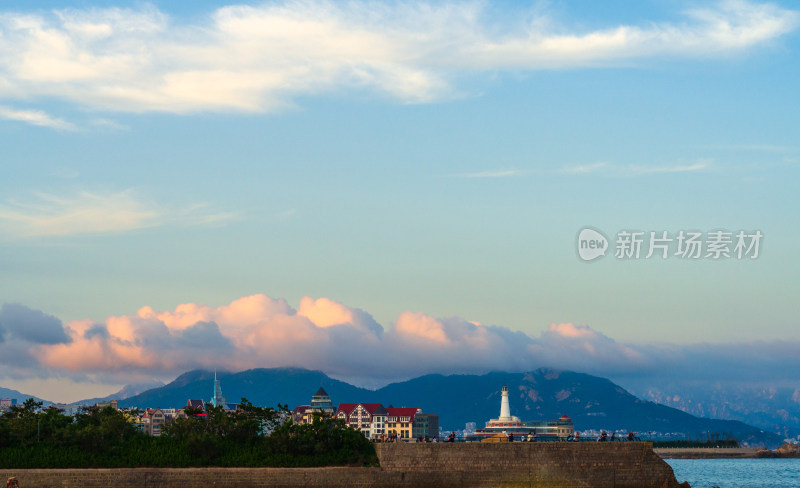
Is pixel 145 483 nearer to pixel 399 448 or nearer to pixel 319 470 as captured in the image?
pixel 319 470

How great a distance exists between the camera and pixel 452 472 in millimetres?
50625

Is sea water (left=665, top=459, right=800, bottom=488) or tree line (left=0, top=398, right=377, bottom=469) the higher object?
tree line (left=0, top=398, right=377, bottom=469)

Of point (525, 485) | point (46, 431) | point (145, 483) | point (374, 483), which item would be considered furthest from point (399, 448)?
point (46, 431)

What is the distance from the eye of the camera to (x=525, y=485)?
5075 centimetres

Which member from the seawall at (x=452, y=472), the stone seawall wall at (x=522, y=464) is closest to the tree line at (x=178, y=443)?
the seawall at (x=452, y=472)

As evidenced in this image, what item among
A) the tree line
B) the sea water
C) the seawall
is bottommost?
the sea water

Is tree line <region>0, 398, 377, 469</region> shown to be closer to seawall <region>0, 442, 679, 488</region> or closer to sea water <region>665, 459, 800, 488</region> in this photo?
seawall <region>0, 442, 679, 488</region>

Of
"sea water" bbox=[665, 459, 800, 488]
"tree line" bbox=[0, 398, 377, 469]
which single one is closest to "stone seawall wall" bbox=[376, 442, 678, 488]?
"tree line" bbox=[0, 398, 377, 469]

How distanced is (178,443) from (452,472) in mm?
14279

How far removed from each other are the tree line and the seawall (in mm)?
1018

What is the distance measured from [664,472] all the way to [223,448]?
22.9 meters

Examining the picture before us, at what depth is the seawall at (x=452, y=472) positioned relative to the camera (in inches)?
1919

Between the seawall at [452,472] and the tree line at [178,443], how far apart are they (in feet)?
3.34

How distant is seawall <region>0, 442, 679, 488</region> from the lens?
48750mm
